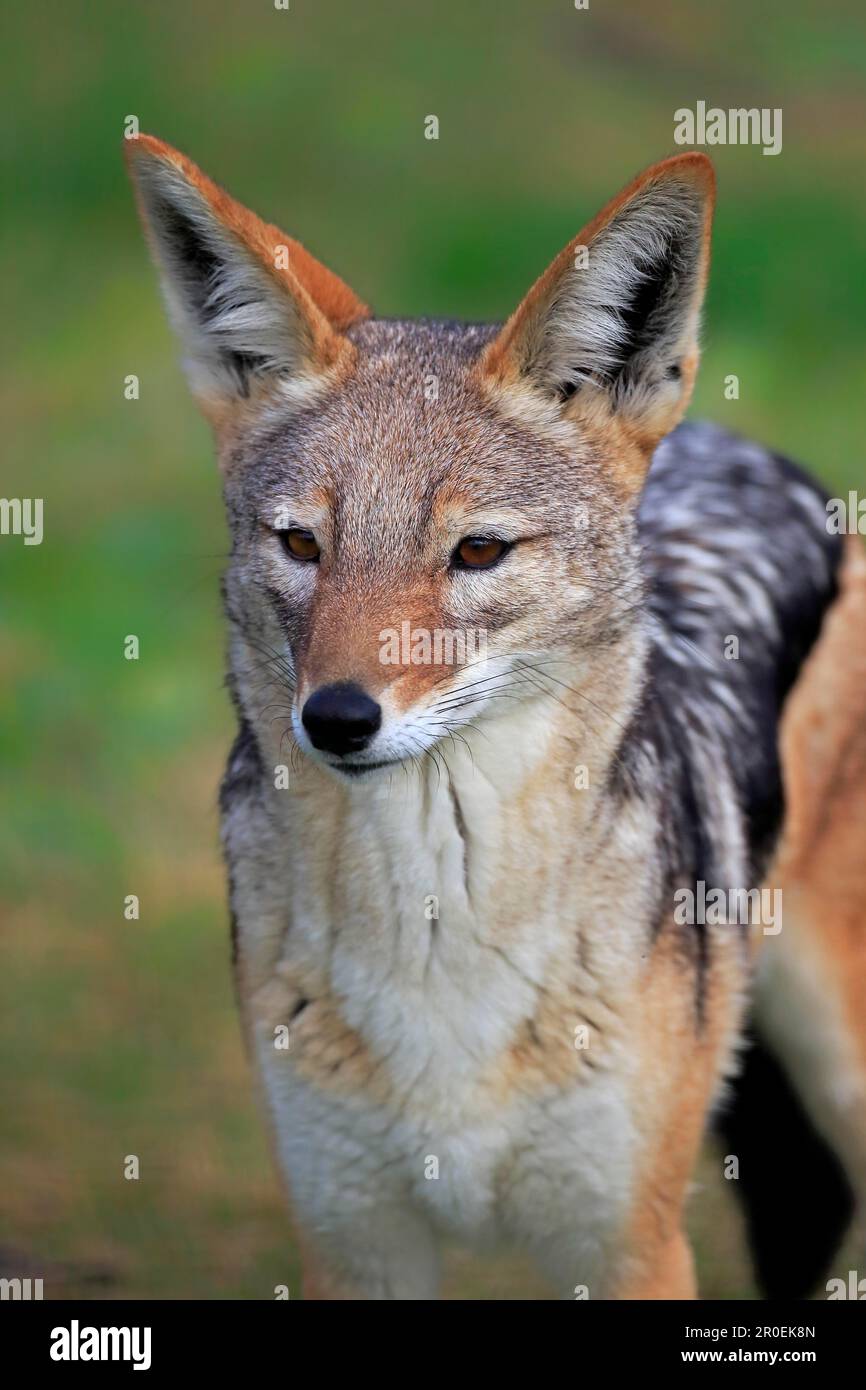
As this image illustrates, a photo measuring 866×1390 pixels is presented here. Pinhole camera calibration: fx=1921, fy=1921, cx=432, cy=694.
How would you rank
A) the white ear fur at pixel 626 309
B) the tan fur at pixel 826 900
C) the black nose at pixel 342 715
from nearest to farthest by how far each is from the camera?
1. the black nose at pixel 342 715
2. the white ear fur at pixel 626 309
3. the tan fur at pixel 826 900

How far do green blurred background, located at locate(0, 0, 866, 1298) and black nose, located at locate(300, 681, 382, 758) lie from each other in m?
1.76

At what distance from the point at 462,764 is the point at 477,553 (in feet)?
1.82

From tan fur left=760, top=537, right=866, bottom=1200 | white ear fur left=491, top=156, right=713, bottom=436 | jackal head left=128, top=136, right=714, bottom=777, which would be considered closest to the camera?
jackal head left=128, top=136, right=714, bottom=777

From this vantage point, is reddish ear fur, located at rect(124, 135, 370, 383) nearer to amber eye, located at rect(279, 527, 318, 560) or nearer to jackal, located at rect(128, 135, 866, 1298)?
jackal, located at rect(128, 135, 866, 1298)

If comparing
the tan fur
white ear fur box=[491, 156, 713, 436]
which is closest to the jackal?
white ear fur box=[491, 156, 713, 436]

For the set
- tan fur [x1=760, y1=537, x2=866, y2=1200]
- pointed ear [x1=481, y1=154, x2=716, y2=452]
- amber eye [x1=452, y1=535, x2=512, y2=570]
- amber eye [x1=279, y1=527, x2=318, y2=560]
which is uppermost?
pointed ear [x1=481, y1=154, x2=716, y2=452]

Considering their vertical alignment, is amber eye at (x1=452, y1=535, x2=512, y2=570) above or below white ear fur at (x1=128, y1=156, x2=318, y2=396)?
below

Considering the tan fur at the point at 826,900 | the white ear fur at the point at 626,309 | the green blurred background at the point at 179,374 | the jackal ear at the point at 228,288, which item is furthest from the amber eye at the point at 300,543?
the tan fur at the point at 826,900

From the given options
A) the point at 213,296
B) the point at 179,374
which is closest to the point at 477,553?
the point at 213,296

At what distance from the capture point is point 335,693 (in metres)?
4.31

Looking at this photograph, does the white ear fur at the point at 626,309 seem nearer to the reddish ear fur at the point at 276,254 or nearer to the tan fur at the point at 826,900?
the reddish ear fur at the point at 276,254

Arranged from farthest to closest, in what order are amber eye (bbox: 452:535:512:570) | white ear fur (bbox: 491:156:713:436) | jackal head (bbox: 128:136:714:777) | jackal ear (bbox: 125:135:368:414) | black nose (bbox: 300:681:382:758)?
jackal ear (bbox: 125:135:368:414)
white ear fur (bbox: 491:156:713:436)
amber eye (bbox: 452:535:512:570)
jackal head (bbox: 128:136:714:777)
black nose (bbox: 300:681:382:758)

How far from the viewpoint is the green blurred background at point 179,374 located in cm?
780

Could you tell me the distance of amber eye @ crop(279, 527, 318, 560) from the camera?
4.70 meters
